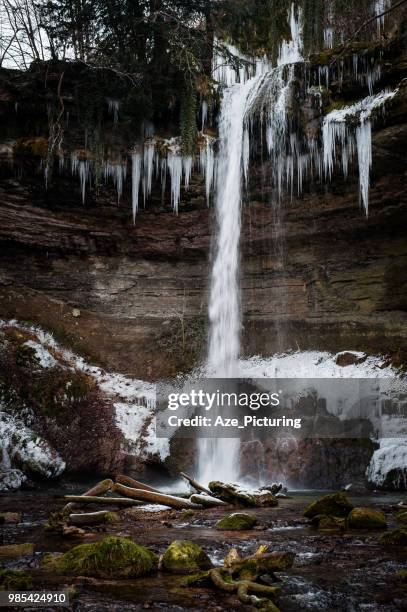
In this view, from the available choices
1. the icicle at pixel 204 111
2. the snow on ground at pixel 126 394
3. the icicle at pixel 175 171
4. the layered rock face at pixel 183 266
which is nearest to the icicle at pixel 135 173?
the layered rock face at pixel 183 266

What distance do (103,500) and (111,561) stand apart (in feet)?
10.8

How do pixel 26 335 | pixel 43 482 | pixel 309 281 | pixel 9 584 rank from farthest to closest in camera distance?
1. pixel 309 281
2. pixel 26 335
3. pixel 43 482
4. pixel 9 584

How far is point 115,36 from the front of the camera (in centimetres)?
1494

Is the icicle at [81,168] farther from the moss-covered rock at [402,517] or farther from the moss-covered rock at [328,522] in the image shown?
the moss-covered rock at [402,517]

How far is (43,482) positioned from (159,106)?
10.8 metres

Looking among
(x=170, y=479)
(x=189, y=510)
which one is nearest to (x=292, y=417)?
(x=170, y=479)

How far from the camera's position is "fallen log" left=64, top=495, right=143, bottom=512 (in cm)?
760

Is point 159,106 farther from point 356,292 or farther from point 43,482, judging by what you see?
point 43,482

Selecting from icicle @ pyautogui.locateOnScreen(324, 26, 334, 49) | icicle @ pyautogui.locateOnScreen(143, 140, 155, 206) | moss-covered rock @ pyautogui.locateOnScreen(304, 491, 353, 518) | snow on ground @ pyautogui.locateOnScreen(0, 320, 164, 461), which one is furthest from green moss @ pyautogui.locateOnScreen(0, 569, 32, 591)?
icicle @ pyautogui.locateOnScreen(324, 26, 334, 49)

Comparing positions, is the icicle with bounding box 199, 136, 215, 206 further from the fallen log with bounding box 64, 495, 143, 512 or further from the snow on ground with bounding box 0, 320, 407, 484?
the fallen log with bounding box 64, 495, 143, 512

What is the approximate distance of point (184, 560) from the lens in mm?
4641

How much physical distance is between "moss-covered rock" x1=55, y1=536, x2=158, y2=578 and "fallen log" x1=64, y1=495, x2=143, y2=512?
2.94 meters

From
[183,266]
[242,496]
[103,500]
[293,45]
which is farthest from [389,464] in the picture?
[293,45]

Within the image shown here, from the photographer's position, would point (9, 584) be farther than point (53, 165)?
No
